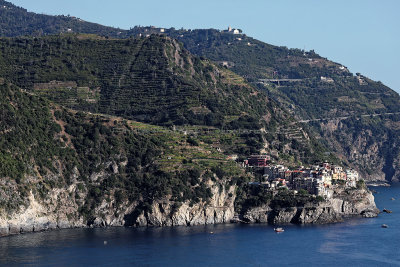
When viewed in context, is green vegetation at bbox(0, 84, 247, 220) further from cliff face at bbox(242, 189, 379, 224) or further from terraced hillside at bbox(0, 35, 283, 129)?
terraced hillside at bbox(0, 35, 283, 129)

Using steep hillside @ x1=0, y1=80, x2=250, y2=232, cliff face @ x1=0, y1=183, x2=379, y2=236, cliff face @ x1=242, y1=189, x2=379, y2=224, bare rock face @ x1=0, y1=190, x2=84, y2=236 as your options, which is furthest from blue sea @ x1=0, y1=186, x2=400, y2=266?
steep hillside @ x1=0, y1=80, x2=250, y2=232

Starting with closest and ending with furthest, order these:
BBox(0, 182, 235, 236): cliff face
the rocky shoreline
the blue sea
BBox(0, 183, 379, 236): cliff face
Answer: the blue sea → BBox(0, 183, 379, 236): cliff face → the rocky shoreline → BBox(0, 182, 235, 236): cliff face

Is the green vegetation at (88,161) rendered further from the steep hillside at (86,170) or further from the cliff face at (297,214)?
the cliff face at (297,214)

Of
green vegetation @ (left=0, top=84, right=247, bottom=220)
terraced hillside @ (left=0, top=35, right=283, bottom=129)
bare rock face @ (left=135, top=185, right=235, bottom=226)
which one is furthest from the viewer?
terraced hillside @ (left=0, top=35, right=283, bottom=129)

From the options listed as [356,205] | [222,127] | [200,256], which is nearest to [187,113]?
[222,127]

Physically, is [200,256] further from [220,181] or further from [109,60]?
[109,60]
